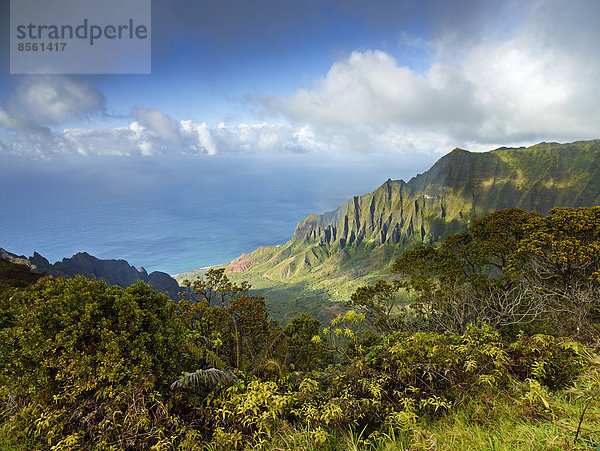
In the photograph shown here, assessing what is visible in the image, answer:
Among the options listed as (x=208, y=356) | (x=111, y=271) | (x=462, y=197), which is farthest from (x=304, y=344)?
(x=462, y=197)

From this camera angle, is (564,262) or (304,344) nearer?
(564,262)

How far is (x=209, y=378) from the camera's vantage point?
5.64 m

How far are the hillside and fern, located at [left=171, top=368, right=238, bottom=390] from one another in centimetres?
10244

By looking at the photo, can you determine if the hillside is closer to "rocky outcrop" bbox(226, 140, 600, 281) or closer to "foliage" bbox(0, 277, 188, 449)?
"rocky outcrop" bbox(226, 140, 600, 281)

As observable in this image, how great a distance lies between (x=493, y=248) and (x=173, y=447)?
14.3 meters

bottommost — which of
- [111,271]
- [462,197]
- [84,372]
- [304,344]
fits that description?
[111,271]

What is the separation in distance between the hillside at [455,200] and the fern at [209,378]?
102 metres

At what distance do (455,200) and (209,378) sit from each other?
638 ft

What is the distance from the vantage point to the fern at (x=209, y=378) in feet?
17.1

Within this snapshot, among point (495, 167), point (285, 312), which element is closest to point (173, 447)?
point (285, 312)

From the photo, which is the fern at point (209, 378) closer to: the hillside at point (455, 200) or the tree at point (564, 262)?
the tree at point (564, 262)

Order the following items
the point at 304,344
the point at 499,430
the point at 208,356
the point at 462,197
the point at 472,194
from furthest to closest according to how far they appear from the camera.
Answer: the point at 462,197 → the point at 472,194 → the point at 304,344 → the point at 208,356 → the point at 499,430

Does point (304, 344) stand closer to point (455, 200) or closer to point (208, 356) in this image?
point (208, 356)

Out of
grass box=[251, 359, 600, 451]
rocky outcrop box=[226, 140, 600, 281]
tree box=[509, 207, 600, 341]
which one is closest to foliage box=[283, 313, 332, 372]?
grass box=[251, 359, 600, 451]
